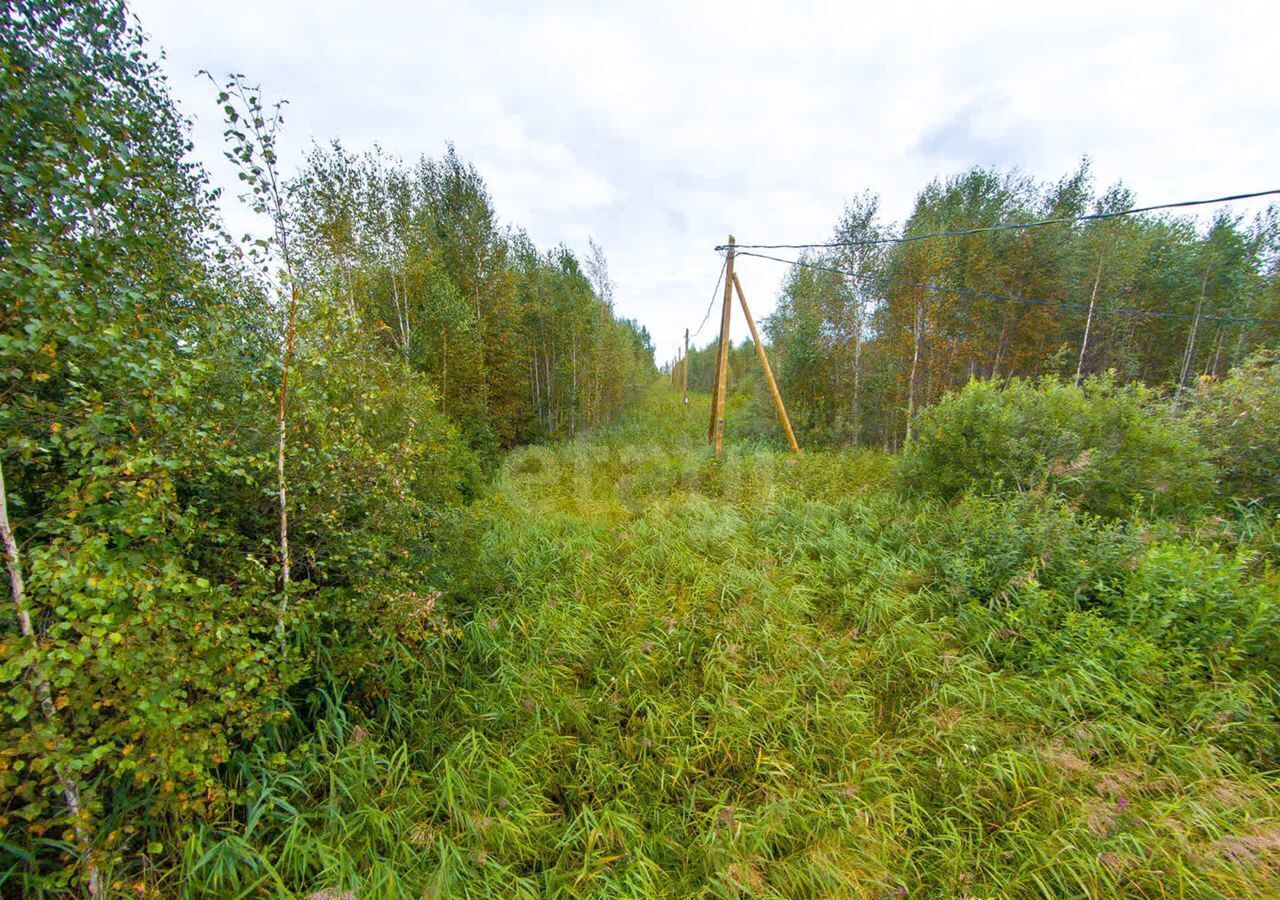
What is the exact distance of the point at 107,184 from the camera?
1481 millimetres

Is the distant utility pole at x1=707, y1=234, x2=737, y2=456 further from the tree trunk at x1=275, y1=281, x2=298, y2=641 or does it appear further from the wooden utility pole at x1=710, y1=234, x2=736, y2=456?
the tree trunk at x1=275, y1=281, x2=298, y2=641

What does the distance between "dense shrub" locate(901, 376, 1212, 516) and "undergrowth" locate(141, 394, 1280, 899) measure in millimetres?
621

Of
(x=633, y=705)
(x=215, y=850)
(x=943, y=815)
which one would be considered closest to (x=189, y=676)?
(x=215, y=850)

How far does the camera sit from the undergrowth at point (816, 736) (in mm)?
1865

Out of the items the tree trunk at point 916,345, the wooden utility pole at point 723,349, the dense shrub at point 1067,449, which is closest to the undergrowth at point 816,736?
the dense shrub at point 1067,449

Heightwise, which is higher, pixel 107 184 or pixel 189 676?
pixel 107 184

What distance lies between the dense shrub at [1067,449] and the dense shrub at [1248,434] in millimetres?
387

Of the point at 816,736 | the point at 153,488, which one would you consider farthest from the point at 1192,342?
the point at 153,488

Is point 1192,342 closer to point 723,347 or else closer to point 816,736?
point 723,347

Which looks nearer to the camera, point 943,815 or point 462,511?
point 943,815

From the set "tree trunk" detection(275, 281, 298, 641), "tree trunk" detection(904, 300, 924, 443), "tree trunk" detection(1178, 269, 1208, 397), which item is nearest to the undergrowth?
"tree trunk" detection(275, 281, 298, 641)

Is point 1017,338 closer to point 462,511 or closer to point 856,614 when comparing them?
point 856,614

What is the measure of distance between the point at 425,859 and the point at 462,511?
2.53m

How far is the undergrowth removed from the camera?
1.87m
